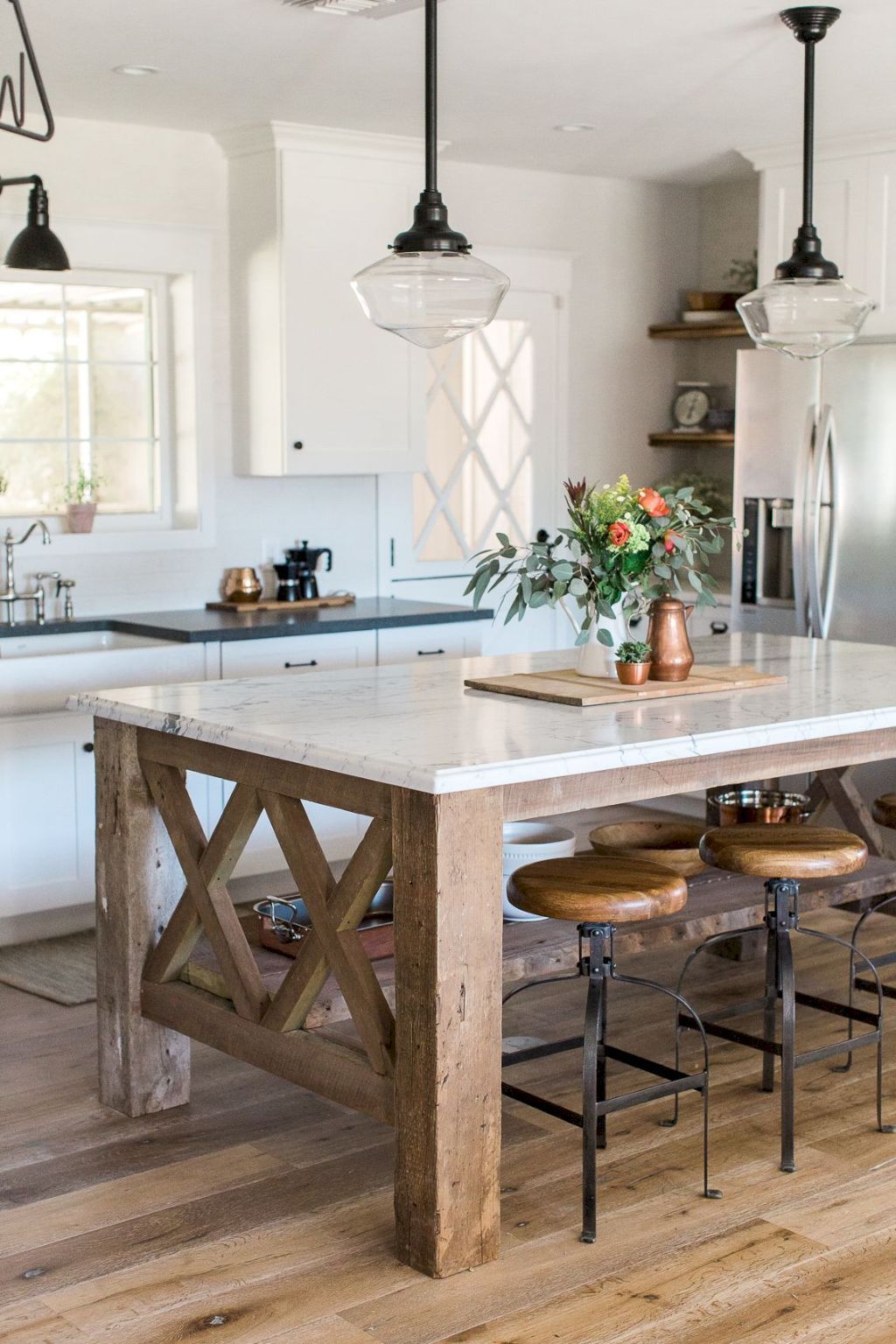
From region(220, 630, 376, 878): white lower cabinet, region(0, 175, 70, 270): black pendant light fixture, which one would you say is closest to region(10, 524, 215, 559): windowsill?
region(220, 630, 376, 878): white lower cabinet

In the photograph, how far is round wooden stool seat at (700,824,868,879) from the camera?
3.38 m

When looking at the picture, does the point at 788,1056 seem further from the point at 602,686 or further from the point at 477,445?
the point at 477,445

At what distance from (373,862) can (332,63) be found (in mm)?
2830

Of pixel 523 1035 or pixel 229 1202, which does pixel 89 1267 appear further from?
pixel 523 1035

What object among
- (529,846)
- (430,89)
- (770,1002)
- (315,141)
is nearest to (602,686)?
(529,846)

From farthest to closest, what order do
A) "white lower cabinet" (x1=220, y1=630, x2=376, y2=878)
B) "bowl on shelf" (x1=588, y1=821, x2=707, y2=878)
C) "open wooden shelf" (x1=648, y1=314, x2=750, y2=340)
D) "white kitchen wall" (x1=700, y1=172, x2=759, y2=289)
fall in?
"white kitchen wall" (x1=700, y1=172, x2=759, y2=289) < "open wooden shelf" (x1=648, y1=314, x2=750, y2=340) < "white lower cabinet" (x1=220, y1=630, x2=376, y2=878) < "bowl on shelf" (x1=588, y1=821, x2=707, y2=878)

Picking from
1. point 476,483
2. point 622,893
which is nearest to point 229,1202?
point 622,893

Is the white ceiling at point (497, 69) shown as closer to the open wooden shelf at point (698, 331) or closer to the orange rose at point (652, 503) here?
the open wooden shelf at point (698, 331)

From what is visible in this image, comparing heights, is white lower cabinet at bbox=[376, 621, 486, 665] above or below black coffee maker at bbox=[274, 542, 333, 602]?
below

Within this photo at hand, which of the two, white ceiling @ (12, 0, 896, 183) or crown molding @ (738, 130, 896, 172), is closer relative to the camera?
white ceiling @ (12, 0, 896, 183)

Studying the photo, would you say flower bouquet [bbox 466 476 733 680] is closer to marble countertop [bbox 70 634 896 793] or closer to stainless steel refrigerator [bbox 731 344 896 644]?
marble countertop [bbox 70 634 896 793]

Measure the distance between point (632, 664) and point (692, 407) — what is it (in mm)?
3879

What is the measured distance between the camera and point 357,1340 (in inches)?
103

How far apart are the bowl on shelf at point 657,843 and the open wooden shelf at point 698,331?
3.30 meters
